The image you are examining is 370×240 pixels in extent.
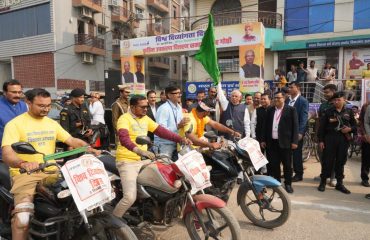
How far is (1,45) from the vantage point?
2525 cm

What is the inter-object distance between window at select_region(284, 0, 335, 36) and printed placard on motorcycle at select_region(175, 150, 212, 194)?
588 inches

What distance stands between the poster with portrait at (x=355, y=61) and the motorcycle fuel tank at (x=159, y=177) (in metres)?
13.8

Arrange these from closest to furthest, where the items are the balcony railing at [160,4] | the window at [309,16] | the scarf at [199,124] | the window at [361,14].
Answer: the scarf at [199,124], the window at [361,14], the window at [309,16], the balcony railing at [160,4]

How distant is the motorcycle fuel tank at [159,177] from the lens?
3.14 metres

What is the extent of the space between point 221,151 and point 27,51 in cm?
2419

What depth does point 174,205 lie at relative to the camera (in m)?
3.32

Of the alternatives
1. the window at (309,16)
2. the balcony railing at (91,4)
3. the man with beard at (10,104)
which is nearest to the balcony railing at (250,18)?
the window at (309,16)

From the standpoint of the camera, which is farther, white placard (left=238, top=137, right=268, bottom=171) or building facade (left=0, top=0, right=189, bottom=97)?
building facade (left=0, top=0, right=189, bottom=97)

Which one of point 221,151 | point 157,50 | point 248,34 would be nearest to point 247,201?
point 221,151

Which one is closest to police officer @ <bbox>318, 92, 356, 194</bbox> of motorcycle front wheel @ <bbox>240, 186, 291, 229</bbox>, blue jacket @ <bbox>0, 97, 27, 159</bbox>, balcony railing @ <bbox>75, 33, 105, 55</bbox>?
motorcycle front wheel @ <bbox>240, 186, 291, 229</bbox>

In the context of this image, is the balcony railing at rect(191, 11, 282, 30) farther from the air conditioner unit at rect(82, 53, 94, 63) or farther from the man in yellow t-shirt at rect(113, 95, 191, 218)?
the man in yellow t-shirt at rect(113, 95, 191, 218)

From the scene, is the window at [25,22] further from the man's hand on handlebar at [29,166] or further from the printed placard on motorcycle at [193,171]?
the printed placard on motorcycle at [193,171]

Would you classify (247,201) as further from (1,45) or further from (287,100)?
(1,45)

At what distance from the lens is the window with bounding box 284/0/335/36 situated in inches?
611
